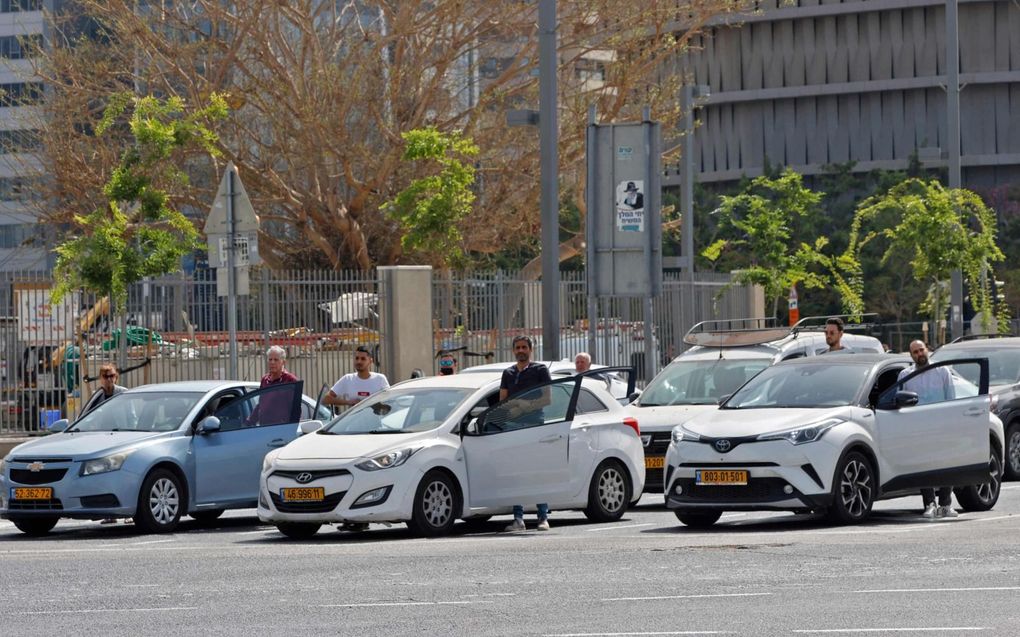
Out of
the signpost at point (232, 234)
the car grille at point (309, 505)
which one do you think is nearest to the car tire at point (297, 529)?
the car grille at point (309, 505)

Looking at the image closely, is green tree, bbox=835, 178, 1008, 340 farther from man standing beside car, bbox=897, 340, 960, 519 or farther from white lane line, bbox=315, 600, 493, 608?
white lane line, bbox=315, 600, 493, 608

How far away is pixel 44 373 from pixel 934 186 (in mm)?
19415

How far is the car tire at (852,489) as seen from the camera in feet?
49.1

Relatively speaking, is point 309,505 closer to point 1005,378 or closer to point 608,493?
point 608,493

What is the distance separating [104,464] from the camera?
53.7 ft

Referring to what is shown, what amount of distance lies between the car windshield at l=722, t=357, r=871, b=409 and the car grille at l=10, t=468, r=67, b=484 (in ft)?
20.1

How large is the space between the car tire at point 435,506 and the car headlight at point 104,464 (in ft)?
9.78

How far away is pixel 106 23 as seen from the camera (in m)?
38.5

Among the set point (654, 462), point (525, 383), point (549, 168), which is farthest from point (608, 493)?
point (549, 168)

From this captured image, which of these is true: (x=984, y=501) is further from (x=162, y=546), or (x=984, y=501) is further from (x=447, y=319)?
(x=447, y=319)

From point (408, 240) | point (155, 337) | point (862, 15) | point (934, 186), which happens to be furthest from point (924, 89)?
point (155, 337)

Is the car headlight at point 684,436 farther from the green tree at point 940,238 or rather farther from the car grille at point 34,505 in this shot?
the green tree at point 940,238

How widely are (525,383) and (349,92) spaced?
70.8 ft

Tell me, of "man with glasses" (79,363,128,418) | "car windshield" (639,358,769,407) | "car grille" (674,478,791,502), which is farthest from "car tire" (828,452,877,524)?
"man with glasses" (79,363,128,418)
